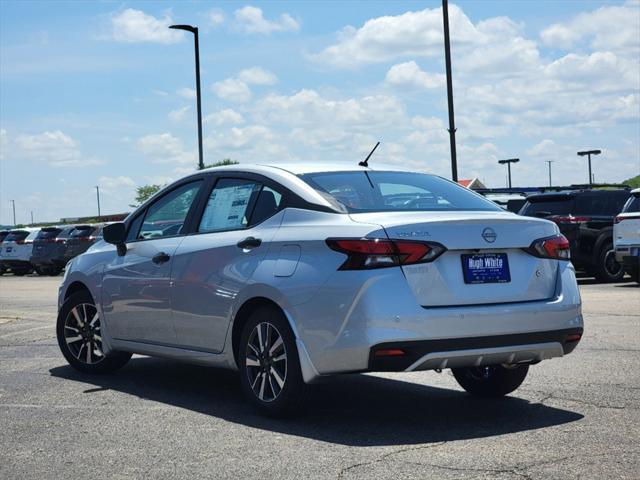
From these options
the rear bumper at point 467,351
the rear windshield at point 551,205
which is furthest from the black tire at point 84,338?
the rear windshield at point 551,205

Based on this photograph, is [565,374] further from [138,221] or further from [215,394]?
[138,221]

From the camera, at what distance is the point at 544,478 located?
206 inches

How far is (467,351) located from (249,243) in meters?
1.69

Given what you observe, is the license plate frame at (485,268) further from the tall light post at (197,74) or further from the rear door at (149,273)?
the tall light post at (197,74)

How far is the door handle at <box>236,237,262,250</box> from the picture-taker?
7203 millimetres

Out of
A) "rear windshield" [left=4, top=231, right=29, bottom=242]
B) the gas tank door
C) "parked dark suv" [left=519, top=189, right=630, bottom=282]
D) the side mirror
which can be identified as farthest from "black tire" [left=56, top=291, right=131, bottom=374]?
"rear windshield" [left=4, top=231, right=29, bottom=242]

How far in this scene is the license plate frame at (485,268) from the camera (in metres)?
6.55

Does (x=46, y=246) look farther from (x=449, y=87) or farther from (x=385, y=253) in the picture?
(x=385, y=253)

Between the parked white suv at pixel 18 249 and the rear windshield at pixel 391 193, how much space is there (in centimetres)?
3392

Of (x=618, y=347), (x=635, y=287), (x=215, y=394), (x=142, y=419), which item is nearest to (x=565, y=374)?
(x=618, y=347)

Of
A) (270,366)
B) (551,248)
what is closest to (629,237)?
(551,248)

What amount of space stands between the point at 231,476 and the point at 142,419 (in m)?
1.86

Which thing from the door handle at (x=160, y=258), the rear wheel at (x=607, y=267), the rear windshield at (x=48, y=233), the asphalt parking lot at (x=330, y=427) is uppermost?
the door handle at (x=160, y=258)

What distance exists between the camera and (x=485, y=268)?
6.61 meters
